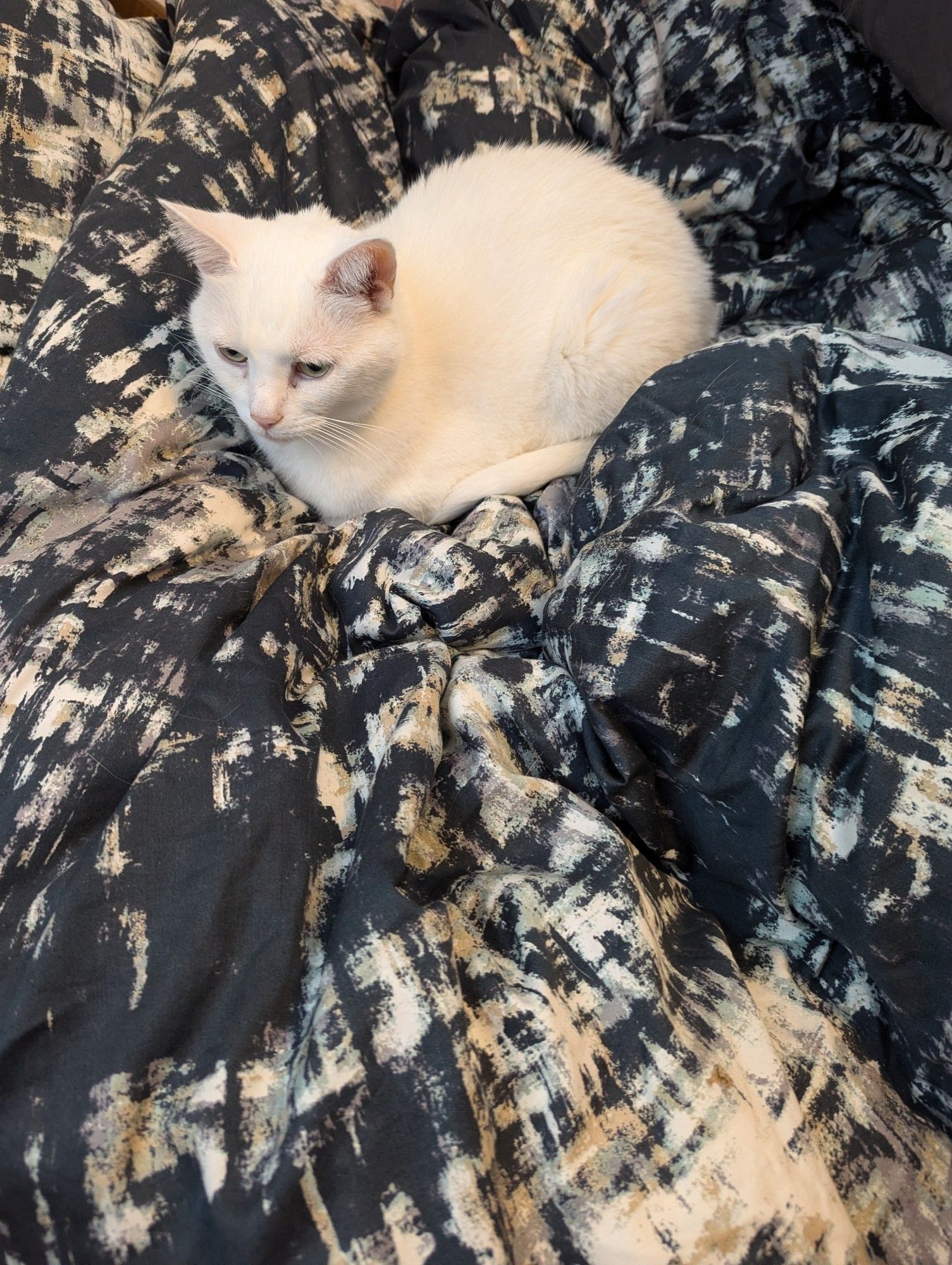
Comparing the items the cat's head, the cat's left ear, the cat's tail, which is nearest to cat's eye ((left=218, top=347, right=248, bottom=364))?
the cat's head

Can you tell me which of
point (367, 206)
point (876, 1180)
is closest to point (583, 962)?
point (876, 1180)

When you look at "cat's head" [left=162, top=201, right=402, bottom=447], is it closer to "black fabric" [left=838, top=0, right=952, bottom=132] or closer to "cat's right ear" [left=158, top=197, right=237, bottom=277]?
"cat's right ear" [left=158, top=197, right=237, bottom=277]

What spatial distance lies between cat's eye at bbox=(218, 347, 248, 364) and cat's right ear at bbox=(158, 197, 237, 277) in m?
0.08

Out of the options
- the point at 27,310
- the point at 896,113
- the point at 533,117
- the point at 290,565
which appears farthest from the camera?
the point at 533,117

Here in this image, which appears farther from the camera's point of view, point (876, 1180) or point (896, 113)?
point (896, 113)

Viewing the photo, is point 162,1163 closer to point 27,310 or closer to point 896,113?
point 27,310

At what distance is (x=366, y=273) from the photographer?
2.57ft

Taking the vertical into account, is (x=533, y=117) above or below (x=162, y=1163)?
above

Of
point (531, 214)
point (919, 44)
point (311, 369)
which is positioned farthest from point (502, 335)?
point (919, 44)

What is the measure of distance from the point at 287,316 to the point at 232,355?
0.31 ft

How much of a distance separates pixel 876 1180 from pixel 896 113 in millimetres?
1231

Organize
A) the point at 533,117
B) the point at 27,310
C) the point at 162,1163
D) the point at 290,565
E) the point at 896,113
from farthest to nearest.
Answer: the point at 533,117 → the point at 896,113 → the point at 27,310 → the point at 290,565 → the point at 162,1163

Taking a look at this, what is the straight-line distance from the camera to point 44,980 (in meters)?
0.49

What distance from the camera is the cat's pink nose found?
0.83 metres
